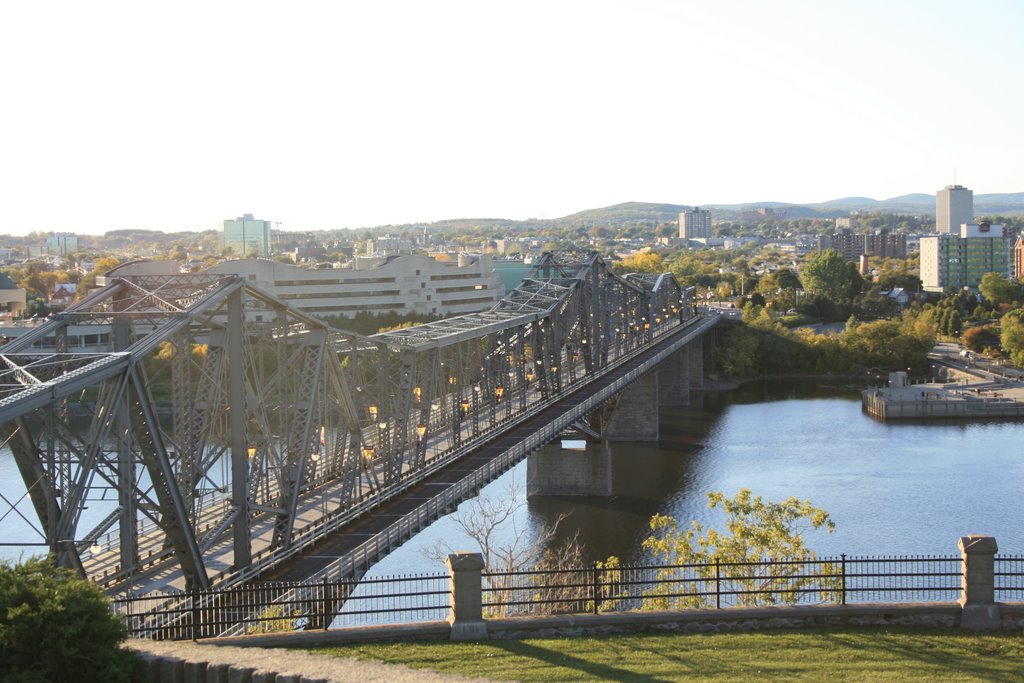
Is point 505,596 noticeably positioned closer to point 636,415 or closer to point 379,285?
point 636,415

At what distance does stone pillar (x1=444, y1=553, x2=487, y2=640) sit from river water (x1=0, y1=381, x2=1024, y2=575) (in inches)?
996

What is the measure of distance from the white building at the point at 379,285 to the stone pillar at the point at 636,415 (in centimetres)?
4669

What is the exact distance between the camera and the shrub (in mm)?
19047

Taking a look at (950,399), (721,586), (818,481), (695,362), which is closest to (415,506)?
(721,586)

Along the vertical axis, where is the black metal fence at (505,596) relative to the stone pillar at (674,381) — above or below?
above

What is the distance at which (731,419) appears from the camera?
335 feet

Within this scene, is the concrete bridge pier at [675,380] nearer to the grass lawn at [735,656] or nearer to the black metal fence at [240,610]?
the black metal fence at [240,610]

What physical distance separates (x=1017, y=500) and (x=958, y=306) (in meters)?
100

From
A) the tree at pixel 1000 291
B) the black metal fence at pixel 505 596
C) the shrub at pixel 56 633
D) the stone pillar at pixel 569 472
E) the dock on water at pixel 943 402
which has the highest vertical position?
the shrub at pixel 56 633

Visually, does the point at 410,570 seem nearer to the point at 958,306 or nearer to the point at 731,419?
the point at 731,419

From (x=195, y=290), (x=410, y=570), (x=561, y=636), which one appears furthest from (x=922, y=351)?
(x=561, y=636)

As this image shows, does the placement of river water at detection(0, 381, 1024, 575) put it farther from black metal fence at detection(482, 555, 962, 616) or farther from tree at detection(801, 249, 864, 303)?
tree at detection(801, 249, 864, 303)

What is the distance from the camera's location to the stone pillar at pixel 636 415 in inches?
3637

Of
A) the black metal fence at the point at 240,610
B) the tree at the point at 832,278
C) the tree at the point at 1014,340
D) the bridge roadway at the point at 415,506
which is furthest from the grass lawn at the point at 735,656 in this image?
the tree at the point at 832,278
